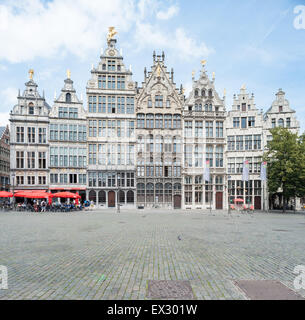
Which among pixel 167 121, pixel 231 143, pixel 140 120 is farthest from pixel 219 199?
pixel 140 120

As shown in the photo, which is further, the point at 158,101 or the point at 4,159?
the point at 4,159

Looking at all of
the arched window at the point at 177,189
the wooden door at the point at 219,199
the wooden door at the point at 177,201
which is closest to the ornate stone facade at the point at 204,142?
the wooden door at the point at 219,199

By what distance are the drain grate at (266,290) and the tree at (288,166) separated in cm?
3057

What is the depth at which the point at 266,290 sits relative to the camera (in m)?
5.79

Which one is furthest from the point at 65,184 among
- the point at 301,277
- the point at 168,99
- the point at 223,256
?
the point at 301,277

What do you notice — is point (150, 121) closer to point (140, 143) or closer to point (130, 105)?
point (140, 143)

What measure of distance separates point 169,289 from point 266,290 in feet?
7.68

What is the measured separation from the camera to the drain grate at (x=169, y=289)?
17.8 ft

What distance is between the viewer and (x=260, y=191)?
4419 centimetres

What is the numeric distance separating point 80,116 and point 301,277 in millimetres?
42124

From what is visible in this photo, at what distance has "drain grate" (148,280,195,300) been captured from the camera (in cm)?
541

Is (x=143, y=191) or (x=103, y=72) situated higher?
(x=103, y=72)
